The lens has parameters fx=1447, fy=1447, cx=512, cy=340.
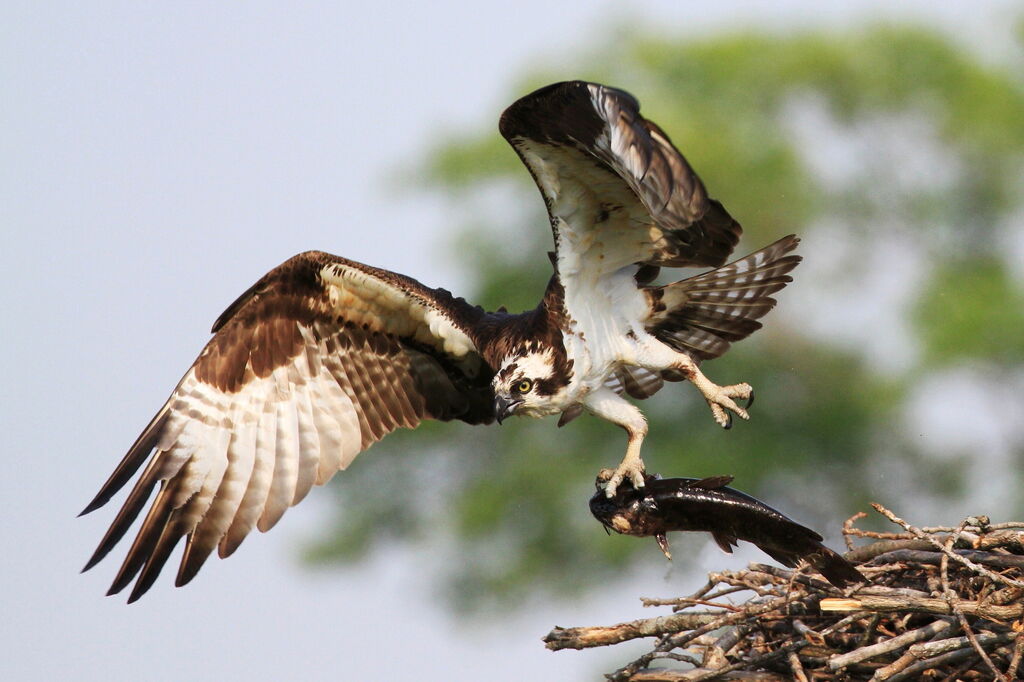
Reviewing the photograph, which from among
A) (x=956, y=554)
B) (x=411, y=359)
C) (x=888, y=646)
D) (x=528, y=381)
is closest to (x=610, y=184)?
(x=528, y=381)

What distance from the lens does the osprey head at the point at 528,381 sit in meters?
6.97

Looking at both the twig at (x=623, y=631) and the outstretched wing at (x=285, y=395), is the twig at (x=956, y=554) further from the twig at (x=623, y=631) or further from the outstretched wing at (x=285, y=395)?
the outstretched wing at (x=285, y=395)

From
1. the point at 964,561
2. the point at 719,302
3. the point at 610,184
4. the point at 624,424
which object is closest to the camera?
the point at 964,561

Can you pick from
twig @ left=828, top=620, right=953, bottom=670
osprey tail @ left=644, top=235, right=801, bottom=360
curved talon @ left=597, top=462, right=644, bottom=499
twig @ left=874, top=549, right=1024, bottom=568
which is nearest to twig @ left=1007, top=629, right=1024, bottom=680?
twig @ left=828, top=620, right=953, bottom=670

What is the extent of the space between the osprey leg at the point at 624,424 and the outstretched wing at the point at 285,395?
750 millimetres

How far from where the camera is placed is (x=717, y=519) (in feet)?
19.9

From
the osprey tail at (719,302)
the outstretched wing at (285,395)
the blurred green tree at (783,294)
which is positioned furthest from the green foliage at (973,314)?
the outstretched wing at (285,395)

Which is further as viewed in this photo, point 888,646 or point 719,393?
point 719,393

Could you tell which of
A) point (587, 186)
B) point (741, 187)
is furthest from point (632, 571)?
point (587, 186)

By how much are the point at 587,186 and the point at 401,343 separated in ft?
5.89

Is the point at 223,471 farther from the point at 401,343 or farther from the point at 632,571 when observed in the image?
the point at 632,571

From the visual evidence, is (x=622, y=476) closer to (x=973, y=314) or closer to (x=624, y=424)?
(x=624, y=424)

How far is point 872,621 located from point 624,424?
181 cm

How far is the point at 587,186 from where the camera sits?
6570 millimetres
